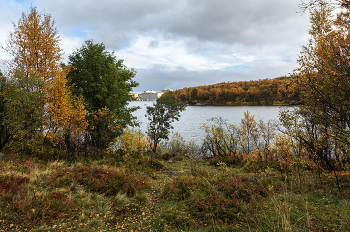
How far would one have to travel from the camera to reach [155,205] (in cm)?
705

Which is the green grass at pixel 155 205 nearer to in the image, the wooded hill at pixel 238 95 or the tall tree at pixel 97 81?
the tall tree at pixel 97 81

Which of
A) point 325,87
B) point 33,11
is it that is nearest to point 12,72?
point 33,11

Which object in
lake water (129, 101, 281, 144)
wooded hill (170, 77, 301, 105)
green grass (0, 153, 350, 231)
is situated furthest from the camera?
wooded hill (170, 77, 301, 105)

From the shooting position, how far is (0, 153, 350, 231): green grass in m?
4.92

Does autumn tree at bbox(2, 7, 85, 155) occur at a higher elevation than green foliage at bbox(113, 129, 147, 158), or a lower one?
higher

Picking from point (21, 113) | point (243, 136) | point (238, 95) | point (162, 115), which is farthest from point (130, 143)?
point (238, 95)

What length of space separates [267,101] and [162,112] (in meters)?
81.7

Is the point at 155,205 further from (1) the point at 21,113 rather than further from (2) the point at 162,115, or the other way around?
(2) the point at 162,115

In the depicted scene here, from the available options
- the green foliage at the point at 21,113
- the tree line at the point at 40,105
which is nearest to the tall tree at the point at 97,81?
the tree line at the point at 40,105

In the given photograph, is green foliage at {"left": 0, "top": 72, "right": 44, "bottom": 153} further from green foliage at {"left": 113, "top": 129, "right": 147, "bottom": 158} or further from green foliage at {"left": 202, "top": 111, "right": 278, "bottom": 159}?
green foliage at {"left": 202, "top": 111, "right": 278, "bottom": 159}

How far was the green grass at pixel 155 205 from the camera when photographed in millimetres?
4918

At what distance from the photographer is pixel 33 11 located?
14242 mm

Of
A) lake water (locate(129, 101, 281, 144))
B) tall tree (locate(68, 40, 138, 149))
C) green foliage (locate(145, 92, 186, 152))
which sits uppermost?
tall tree (locate(68, 40, 138, 149))

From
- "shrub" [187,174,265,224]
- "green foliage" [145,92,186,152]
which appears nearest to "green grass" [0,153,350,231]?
"shrub" [187,174,265,224]
